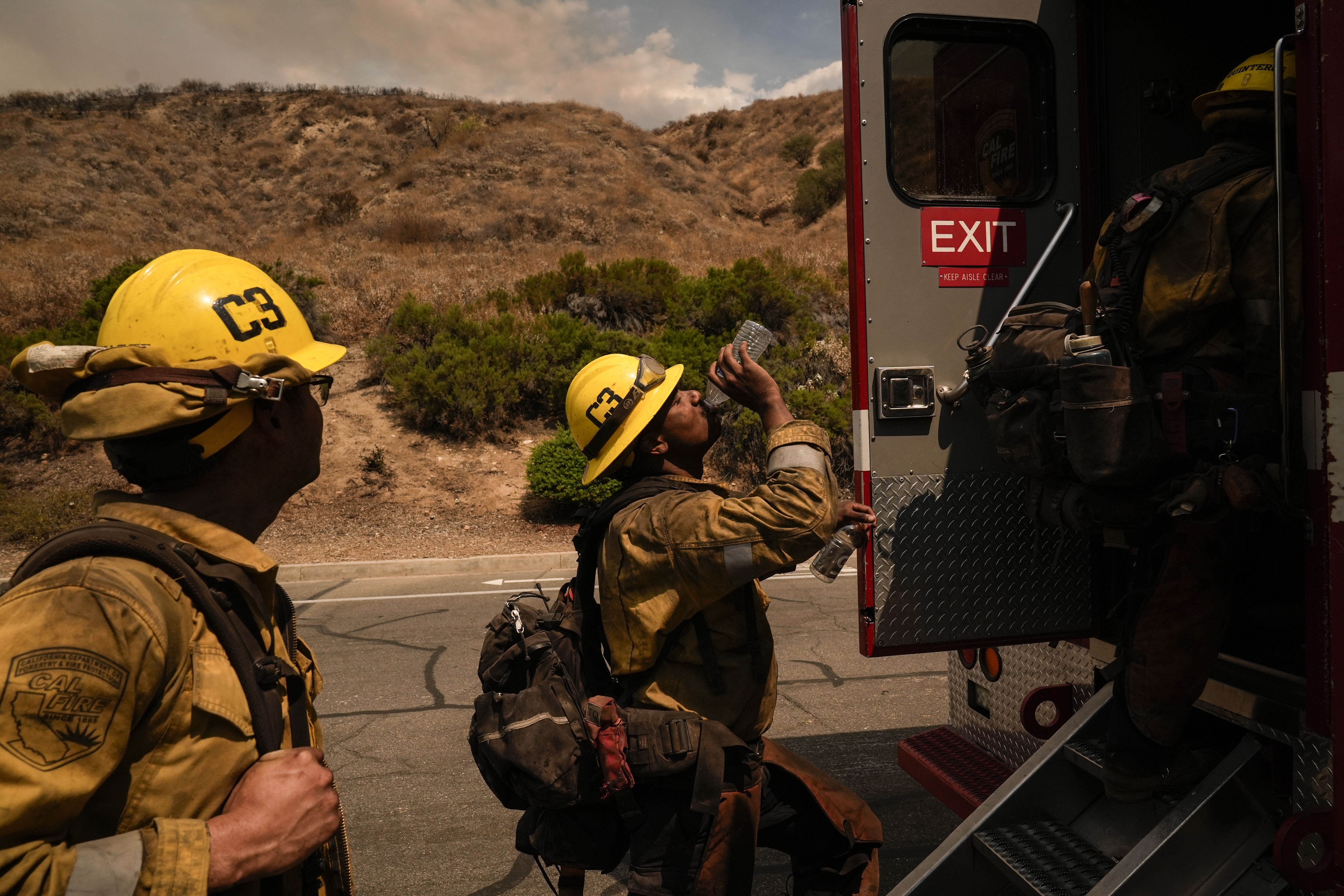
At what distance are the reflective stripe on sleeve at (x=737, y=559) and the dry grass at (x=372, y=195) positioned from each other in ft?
56.1

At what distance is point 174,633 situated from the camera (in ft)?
4.32

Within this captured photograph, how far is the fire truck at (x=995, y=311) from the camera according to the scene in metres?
2.66

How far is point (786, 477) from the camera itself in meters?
2.27

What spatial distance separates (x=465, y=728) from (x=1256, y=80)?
4697 millimetres

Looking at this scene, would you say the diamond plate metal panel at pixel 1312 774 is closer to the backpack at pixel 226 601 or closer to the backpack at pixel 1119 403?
the backpack at pixel 1119 403

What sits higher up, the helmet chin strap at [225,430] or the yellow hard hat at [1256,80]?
the yellow hard hat at [1256,80]

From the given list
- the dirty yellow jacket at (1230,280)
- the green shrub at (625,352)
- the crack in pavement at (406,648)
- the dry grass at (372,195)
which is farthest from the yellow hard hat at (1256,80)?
the dry grass at (372,195)

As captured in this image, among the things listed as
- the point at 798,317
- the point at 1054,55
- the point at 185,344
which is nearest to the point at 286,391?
the point at 185,344

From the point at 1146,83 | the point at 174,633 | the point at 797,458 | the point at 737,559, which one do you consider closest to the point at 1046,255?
the point at 1146,83

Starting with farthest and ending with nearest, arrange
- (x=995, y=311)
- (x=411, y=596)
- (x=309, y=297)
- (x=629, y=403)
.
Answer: (x=309, y=297)
(x=411, y=596)
(x=995, y=311)
(x=629, y=403)

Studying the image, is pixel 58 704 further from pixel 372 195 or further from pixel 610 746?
pixel 372 195

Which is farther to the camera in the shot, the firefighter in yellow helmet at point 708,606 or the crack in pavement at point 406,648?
the crack in pavement at point 406,648

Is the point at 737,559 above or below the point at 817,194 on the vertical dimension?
below

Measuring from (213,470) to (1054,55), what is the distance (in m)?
3.05
